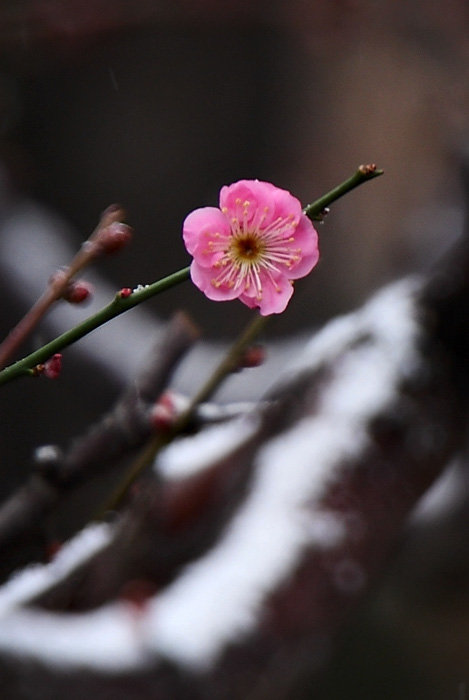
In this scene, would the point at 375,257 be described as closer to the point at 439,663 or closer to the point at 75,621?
the point at 439,663

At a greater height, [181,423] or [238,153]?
[238,153]

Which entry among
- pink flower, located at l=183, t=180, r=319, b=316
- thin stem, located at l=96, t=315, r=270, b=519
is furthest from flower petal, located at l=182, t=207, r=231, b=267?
thin stem, located at l=96, t=315, r=270, b=519

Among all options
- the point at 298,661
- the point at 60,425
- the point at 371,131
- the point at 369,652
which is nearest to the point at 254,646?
the point at 298,661

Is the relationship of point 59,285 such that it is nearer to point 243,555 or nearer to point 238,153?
point 243,555

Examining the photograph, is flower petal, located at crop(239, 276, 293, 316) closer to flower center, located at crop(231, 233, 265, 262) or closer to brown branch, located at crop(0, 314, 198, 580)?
flower center, located at crop(231, 233, 265, 262)

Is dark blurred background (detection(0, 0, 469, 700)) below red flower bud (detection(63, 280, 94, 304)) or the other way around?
the other way around

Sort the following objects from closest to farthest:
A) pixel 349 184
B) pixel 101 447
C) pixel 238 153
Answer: pixel 349 184
pixel 101 447
pixel 238 153

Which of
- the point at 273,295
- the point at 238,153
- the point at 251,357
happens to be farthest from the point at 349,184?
the point at 238,153
